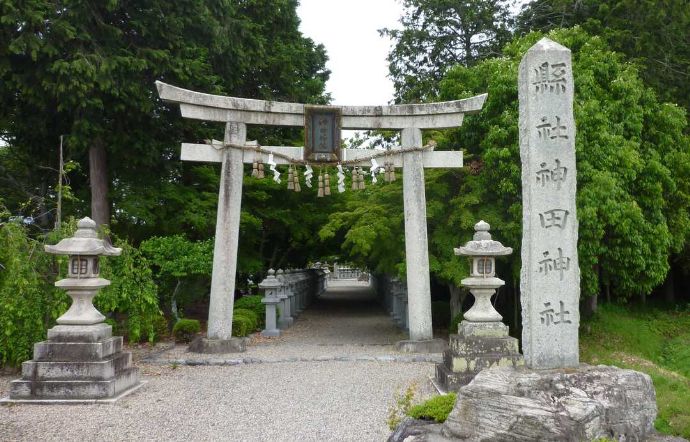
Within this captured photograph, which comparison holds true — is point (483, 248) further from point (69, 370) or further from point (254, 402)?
point (69, 370)

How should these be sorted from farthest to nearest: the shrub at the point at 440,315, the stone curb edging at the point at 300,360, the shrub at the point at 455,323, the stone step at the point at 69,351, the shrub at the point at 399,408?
the shrub at the point at 440,315
the shrub at the point at 455,323
the stone curb edging at the point at 300,360
the stone step at the point at 69,351
the shrub at the point at 399,408

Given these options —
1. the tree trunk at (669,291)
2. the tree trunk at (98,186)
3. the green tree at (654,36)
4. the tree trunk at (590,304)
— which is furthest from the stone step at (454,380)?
the tree trunk at (669,291)

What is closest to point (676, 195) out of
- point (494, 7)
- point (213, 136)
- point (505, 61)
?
point (505, 61)

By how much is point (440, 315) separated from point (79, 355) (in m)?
11.1

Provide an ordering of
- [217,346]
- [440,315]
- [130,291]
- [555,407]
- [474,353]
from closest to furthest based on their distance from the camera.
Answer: [555,407] < [474,353] < [130,291] < [217,346] < [440,315]

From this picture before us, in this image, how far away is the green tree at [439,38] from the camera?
1947cm

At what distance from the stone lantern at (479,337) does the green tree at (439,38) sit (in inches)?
466

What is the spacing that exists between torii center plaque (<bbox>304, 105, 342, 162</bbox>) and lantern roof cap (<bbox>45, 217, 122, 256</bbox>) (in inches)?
178

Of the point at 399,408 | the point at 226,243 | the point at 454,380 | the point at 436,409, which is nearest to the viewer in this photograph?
the point at 436,409

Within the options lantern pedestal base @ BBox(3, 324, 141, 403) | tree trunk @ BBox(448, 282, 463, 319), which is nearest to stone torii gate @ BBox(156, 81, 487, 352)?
tree trunk @ BBox(448, 282, 463, 319)

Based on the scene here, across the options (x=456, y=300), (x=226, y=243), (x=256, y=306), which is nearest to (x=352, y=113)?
(x=226, y=243)

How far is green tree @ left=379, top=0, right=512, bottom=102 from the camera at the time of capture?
19469 millimetres

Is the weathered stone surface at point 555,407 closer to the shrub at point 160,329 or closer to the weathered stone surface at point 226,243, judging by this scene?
the weathered stone surface at point 226,243

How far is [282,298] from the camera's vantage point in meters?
15.0
